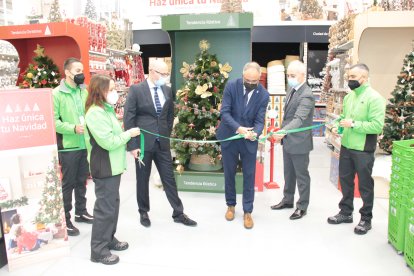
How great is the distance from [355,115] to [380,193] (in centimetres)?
171

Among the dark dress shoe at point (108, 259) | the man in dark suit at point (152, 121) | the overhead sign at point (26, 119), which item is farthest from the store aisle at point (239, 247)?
the overhead sign at point (26, 119)

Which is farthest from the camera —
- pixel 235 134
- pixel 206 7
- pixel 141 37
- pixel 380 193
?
pixel 141 37

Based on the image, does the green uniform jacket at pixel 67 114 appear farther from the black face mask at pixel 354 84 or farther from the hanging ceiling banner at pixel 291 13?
the hanging ceiling banner at pixel 291 13

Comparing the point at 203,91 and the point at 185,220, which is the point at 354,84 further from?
the point at 185,220

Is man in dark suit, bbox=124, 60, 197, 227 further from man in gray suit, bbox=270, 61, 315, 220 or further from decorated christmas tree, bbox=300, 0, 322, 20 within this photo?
decorated christmas tree, bbox=300, 0, 322, 20

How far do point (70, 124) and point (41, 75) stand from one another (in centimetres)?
193

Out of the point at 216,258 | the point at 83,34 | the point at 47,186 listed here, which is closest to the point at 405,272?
the point at 216,258

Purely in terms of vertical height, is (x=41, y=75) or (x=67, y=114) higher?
(x=41, y=75)

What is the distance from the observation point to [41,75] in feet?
17.0

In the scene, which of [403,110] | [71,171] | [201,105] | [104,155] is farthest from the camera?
[201,105]

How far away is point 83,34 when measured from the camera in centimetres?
541

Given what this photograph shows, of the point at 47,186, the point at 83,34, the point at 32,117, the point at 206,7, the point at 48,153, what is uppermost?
the point at 206,7

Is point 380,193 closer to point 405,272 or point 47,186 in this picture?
point 405,272

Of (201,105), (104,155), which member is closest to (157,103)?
(104,155)
